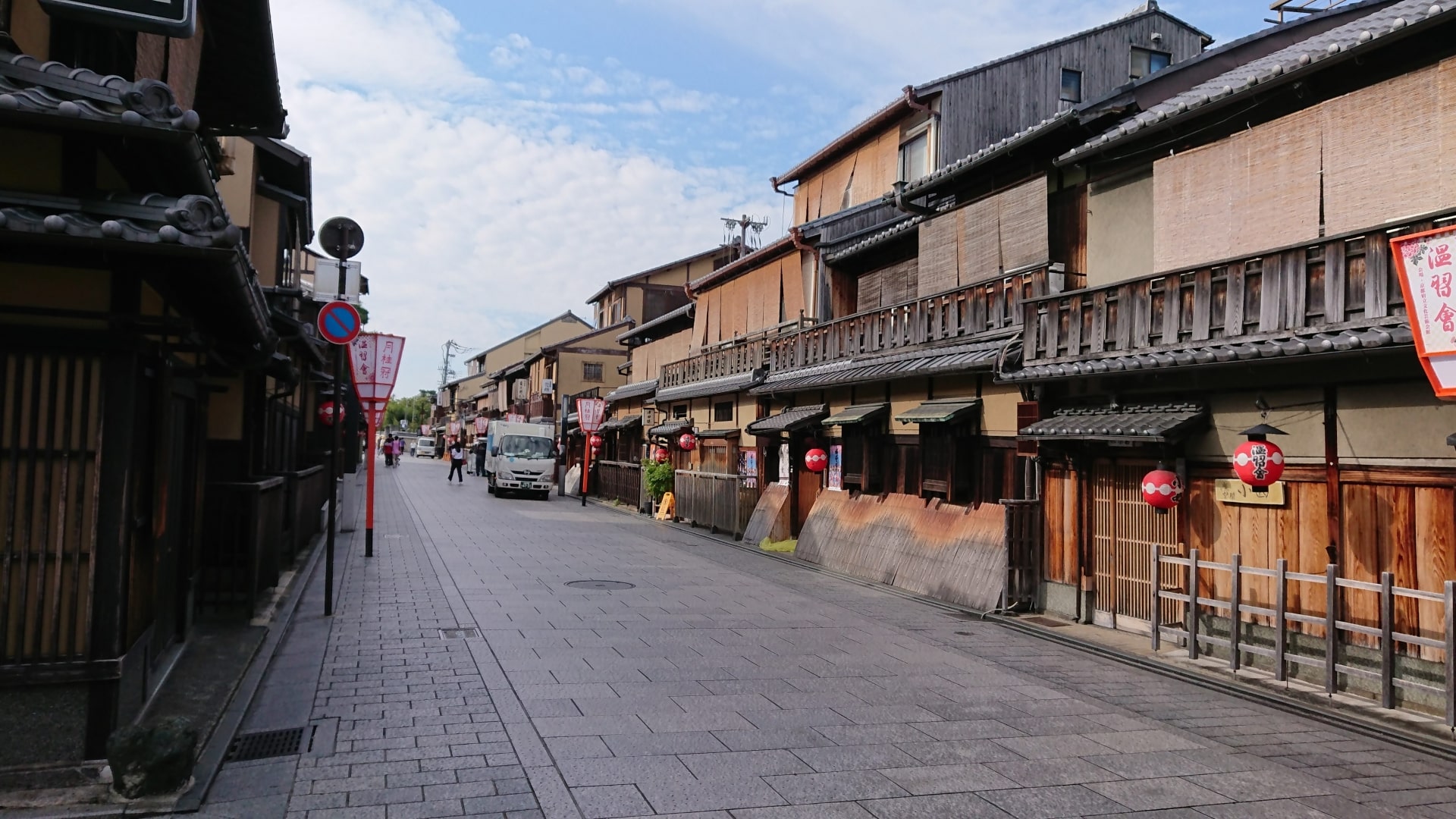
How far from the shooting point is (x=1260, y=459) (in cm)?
942

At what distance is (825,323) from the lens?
20.5 metres

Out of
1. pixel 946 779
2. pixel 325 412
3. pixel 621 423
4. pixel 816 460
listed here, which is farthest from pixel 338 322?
pixel 621 423

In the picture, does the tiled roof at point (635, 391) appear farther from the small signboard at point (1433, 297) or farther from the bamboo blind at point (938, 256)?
the small signboard at point (1433, 297)

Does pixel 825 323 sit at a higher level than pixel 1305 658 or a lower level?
higher

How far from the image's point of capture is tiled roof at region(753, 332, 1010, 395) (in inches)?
563

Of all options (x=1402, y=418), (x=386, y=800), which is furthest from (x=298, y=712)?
(x=1402, y=418)

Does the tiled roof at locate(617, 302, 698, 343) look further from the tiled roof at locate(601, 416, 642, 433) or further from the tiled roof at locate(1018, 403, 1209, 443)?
the tiled roof at locate(1018, 403, 1209, 443)

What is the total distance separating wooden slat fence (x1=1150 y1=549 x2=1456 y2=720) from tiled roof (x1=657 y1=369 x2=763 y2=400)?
1409cm

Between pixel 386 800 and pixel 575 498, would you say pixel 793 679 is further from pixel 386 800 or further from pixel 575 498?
pixel 575 498

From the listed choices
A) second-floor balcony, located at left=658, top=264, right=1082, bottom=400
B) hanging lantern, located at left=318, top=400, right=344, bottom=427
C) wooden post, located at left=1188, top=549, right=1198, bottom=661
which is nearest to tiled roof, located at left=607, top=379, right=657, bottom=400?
second-floor balcony, located at left=658, top=264, right=1082, bottom=400

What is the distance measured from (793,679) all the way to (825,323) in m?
12.6

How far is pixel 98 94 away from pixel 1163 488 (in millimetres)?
10809

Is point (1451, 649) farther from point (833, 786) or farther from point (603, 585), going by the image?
point (603, 585)

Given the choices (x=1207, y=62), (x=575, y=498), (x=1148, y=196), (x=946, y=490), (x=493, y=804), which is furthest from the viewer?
(x=575, y=498)
